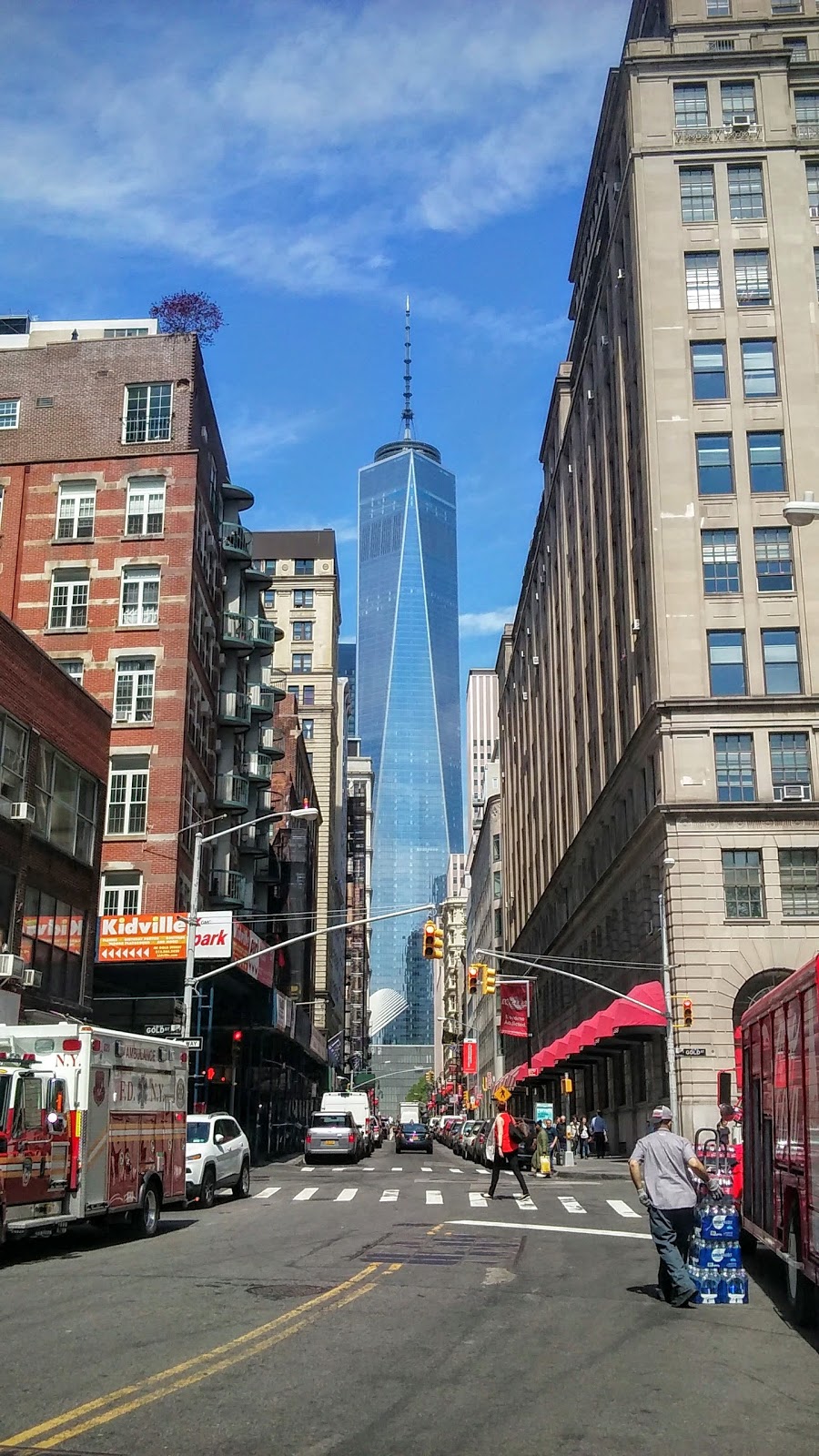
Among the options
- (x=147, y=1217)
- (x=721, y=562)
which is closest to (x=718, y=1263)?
(x=147, y=1217)

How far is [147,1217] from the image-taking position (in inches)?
844

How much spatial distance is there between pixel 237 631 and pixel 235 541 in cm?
390

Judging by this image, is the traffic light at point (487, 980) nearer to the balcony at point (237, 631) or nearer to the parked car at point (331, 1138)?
the parked car at point (331, 1138)

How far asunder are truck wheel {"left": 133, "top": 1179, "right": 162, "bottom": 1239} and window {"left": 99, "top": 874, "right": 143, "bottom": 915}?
2517 cm

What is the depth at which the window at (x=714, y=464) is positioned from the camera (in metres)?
52.7

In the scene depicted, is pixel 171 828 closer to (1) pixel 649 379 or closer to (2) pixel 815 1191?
(1) pixel 649 379

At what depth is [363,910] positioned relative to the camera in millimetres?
176625

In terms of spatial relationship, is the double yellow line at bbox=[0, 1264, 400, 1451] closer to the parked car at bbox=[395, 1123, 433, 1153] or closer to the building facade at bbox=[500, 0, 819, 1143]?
the building facade at bbox=[500, 0, 819, 1143]

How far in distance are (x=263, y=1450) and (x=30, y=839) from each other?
2571 cm

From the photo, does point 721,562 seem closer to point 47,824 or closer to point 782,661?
point 782,661

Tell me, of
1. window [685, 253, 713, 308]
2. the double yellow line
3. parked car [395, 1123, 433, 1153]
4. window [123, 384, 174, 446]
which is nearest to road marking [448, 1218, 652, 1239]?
the double yellow line

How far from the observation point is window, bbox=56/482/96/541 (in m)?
50.6

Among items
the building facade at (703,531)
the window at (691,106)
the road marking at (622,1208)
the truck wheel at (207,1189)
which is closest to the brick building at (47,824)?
the truck wheel at (207,1189)

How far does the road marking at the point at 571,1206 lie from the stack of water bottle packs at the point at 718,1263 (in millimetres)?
13065
